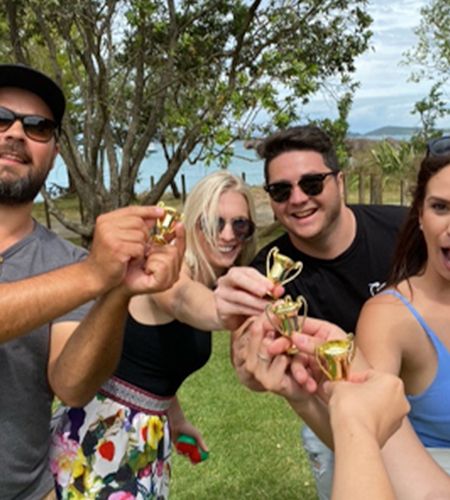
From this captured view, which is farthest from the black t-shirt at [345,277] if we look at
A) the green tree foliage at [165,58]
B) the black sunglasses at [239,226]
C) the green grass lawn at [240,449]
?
the green tree foliage at [165,58]

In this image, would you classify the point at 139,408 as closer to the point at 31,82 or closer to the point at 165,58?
the point at 31,82

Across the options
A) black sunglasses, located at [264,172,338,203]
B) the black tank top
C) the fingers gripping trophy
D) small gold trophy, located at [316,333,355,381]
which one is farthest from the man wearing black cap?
black sunglasses, located at [264,172,338,203]

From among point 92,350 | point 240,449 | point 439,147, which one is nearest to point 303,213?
point 439,147

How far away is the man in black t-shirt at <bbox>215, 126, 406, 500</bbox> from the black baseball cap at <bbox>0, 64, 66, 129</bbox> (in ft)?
3.94

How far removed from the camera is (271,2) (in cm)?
1060

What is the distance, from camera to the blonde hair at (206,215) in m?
3.21

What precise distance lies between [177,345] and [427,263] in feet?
3.61

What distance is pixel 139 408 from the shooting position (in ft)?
9.05

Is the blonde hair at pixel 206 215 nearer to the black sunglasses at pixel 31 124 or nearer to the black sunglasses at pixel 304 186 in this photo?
the black sunglasses at pixel 304 186

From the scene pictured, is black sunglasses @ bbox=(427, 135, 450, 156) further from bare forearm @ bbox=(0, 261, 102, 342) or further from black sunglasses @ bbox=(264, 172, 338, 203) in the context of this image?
bare forearm @ bbox=(0, 261, 102, 342)

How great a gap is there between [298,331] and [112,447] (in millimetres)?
1233

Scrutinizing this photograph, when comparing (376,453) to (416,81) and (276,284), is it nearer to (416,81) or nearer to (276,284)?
(276,284)

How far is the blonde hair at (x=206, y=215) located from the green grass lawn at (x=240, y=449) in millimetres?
2146

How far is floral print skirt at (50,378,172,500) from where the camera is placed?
8.63 feet
